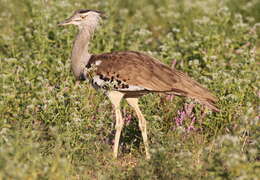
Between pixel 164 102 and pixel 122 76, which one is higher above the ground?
pixel 122 76

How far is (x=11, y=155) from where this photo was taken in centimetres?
370

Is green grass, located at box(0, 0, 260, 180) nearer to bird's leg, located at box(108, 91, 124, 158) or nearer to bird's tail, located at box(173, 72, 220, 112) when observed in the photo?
bird's leg, located at box(108, 91, 124, 158)

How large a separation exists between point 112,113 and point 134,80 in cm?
77

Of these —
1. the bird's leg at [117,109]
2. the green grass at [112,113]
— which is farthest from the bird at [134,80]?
the green grass at [112,113]

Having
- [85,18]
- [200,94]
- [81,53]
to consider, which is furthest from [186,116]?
[85,18]

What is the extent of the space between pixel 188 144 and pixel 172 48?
2.56 meters

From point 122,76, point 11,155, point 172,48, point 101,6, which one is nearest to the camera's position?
point 11,155

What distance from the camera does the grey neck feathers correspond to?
537 centimetres

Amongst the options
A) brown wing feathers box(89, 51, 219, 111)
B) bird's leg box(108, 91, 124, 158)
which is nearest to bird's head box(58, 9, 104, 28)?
brown wing feathers box(89, 51, 219, 111)

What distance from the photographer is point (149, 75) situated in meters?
4.95

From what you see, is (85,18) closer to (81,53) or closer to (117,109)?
(81,53)

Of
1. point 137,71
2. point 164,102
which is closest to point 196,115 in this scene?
point 164,102

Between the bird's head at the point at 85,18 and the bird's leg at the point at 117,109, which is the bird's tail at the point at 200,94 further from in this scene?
the bird's head at the point at 85,18

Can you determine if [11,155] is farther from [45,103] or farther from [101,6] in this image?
[101,6]
